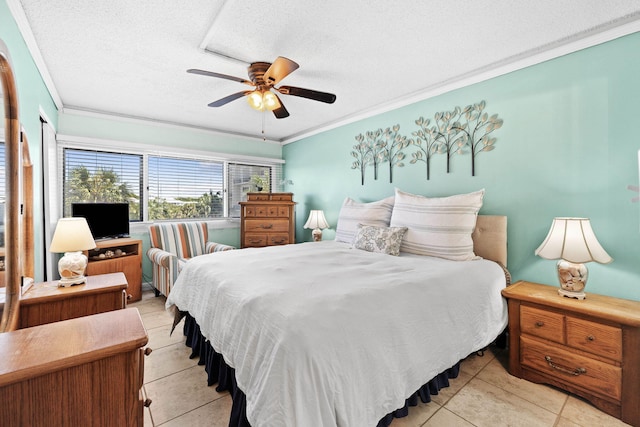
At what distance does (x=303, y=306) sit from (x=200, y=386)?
1.18 metres

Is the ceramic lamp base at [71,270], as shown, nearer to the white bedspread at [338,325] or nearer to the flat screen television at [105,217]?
the white bedspread at [338,325]

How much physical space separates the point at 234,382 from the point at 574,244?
7.33 ft

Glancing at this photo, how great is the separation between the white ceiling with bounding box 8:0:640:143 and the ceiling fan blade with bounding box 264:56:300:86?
217 millimetres

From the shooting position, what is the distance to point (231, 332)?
1.46 m

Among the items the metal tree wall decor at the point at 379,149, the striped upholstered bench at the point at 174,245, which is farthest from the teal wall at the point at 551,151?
the striped upholstered bench at the point at 174,245

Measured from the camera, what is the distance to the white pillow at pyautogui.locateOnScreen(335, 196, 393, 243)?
9.94 ft

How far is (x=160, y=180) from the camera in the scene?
4.19 meters

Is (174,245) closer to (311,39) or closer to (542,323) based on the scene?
(311,39)

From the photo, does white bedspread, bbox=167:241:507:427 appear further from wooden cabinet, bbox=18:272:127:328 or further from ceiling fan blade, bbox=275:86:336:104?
ceiling fan blade, bbox=275:86:336:104

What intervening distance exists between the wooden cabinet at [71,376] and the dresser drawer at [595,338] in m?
2.34

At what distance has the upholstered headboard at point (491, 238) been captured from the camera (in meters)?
2.40

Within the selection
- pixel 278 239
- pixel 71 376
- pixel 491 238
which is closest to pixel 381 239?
pixel 491 238

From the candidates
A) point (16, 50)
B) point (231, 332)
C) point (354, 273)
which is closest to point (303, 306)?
point (231, 332)

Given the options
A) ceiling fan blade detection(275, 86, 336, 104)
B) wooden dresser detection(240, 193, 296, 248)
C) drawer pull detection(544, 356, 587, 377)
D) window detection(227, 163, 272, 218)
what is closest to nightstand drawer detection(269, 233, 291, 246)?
wooden dresser detection(240, 193, 296, 248)
